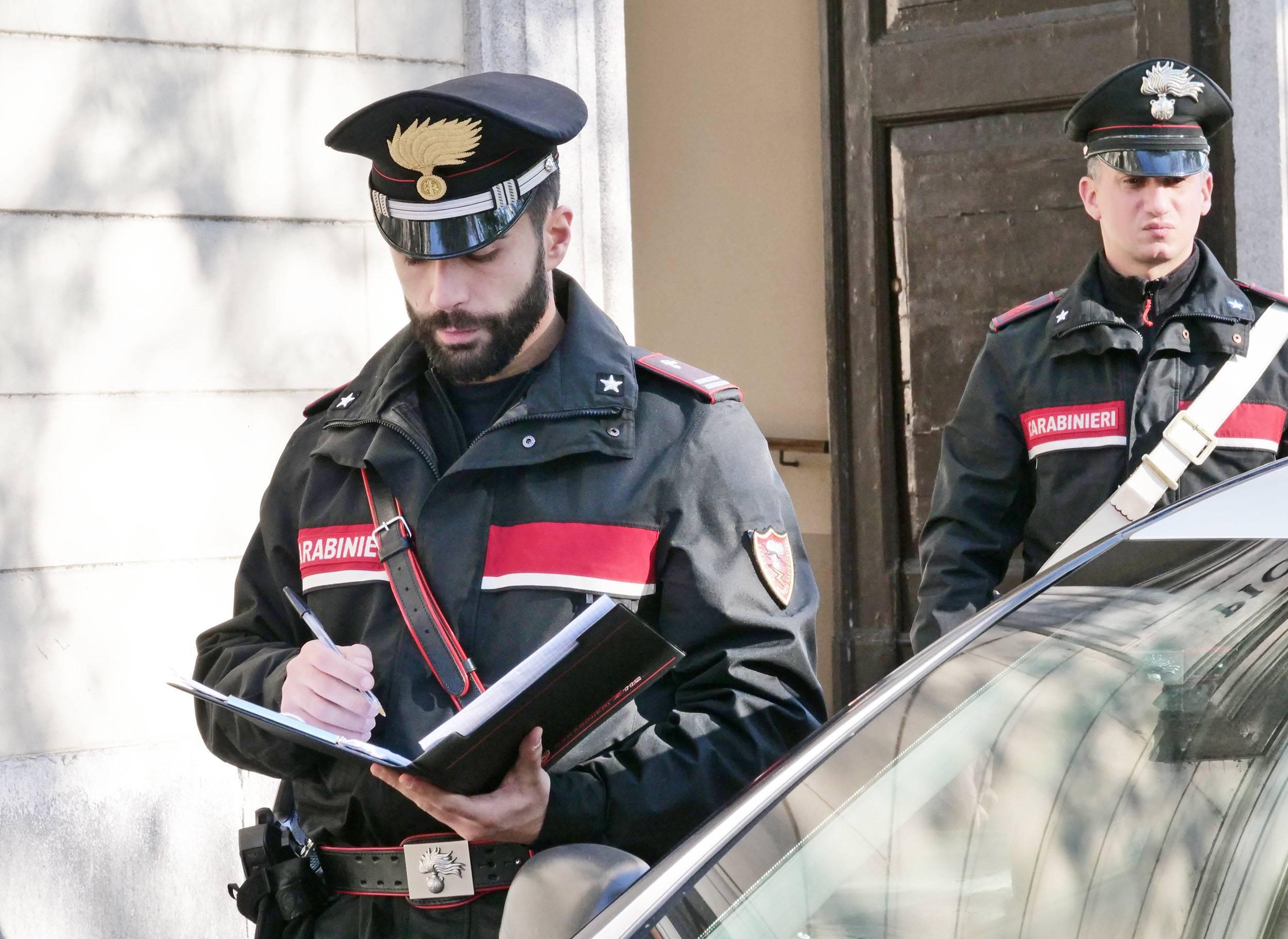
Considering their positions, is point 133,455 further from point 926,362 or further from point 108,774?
point 926,362

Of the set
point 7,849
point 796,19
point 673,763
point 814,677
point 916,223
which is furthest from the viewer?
point 796,19

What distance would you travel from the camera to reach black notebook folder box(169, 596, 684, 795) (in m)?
1.62

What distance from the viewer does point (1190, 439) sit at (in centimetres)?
290

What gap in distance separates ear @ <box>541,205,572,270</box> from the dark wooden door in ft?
8.38

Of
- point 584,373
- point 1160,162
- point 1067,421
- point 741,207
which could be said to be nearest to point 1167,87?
point 1160,162

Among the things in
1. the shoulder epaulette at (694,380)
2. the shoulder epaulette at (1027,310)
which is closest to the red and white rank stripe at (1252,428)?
the shoulder epaulette at (1027,310)

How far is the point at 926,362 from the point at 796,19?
4.67 feet

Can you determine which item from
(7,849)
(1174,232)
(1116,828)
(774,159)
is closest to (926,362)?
(774,159)

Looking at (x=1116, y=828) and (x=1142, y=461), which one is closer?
(x=1116, y=828)

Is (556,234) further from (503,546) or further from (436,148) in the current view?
(503,546)

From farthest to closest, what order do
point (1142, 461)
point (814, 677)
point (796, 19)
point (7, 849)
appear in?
point (796, 19) → point (7, 849) → point (1142, 461) → point (814, 677)

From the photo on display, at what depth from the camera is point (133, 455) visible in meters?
3.52

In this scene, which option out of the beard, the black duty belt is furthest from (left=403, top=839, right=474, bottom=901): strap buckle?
the beard

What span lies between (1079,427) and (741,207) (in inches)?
114
